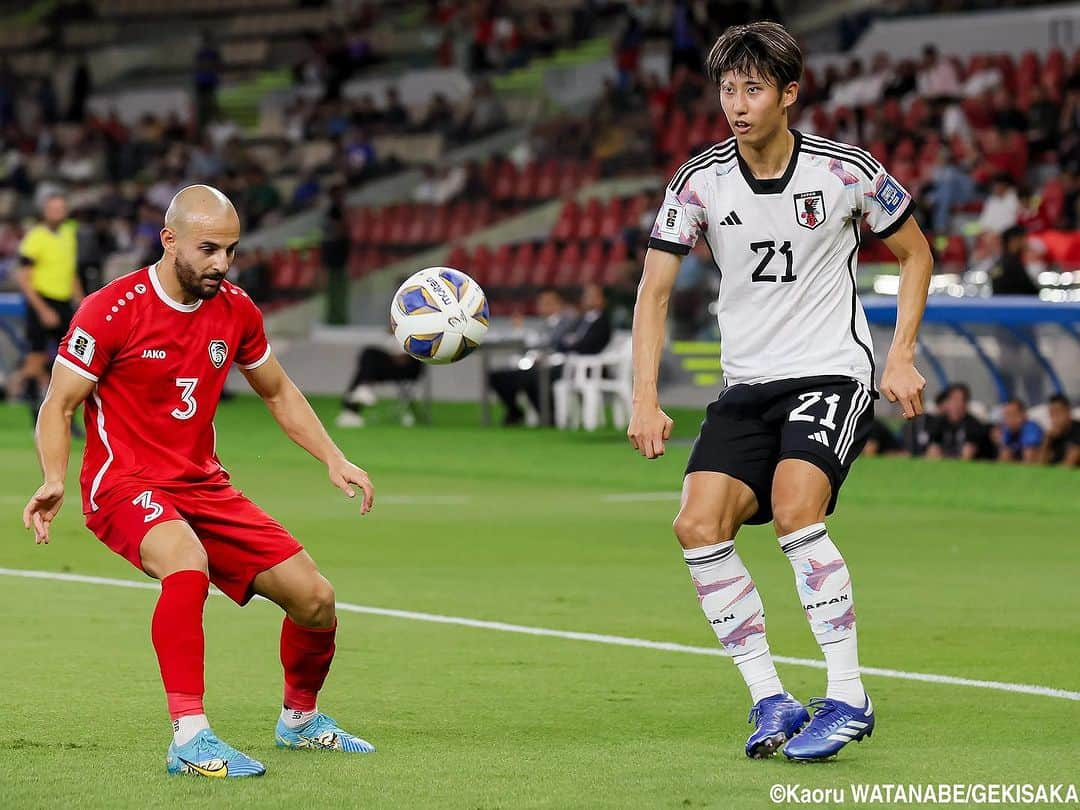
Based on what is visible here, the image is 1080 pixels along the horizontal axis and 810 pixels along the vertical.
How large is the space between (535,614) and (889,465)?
8.29 m

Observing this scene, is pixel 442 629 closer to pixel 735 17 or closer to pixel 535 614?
pixel 535 614

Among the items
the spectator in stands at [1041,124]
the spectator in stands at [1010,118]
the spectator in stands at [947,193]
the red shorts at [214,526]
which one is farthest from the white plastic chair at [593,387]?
the red shorts at [214,526]

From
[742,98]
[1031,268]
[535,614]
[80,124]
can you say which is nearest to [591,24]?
[80,124]

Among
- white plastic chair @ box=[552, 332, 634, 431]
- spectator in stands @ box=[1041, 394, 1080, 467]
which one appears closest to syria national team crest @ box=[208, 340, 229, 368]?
spectator in stands @ box=[1041, 394, 1080, 467]

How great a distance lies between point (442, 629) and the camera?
894 centimetres

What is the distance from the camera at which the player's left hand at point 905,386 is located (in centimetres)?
613

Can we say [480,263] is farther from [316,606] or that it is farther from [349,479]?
[316,606]

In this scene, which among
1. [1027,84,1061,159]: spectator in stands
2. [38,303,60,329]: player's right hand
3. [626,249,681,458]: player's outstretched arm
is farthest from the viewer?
[1027,84,1061,159]: spectator in stands

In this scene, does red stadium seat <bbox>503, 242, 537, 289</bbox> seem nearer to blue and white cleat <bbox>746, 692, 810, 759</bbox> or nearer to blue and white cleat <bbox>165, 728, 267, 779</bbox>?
blue and white cleat <bbox>746, 692, 810, 759</bbox>

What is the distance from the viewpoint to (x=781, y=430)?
20.7 ft

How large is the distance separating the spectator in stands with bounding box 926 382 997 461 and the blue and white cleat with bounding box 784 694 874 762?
37.5 ft

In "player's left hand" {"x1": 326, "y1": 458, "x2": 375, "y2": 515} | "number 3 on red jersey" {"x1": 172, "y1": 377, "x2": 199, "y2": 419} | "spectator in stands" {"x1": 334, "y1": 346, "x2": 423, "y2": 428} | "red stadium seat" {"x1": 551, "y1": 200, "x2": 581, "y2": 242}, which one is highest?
"number 3 on red jersey" {"x1": 172, "y1": 377, "x2": 199, "y2": 419}

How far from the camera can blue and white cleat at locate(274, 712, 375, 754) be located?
6246mm

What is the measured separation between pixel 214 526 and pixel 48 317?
14104 millimetres
